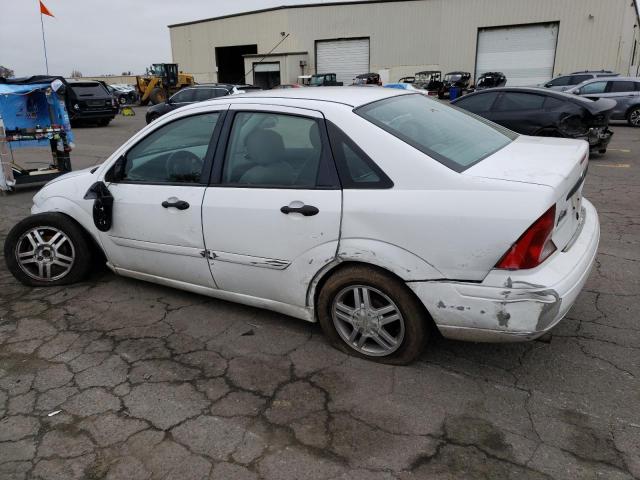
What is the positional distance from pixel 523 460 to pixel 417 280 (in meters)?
0.96

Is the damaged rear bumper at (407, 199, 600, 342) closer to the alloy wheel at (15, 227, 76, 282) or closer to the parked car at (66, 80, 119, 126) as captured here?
the alloy wheel at (15, 227, 76, 282)

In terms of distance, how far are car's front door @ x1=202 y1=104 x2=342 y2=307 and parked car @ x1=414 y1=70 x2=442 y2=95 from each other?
81.7 ft

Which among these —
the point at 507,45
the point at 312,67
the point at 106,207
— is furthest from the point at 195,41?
the point at 106,207

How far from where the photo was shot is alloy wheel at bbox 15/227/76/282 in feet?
13.7

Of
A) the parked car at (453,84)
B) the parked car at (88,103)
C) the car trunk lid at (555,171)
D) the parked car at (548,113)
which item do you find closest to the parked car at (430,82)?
the parked car at (453,84)

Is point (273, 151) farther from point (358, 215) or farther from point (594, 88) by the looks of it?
point (594, 88)

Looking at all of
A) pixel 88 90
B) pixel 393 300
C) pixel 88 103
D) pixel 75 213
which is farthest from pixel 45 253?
pixel 88 90

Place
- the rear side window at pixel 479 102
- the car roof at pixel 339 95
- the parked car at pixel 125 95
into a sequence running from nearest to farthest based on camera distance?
the car roof at pixel 339 95 < the rear side window at pixel 479 102 < the parked car at pixel 125 95

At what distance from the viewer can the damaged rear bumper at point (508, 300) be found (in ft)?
8.03

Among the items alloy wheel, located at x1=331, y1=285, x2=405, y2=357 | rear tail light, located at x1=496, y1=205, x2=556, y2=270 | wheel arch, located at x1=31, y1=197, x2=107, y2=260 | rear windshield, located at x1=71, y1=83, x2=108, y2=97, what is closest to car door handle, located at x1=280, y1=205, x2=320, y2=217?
alloy wheel, located at x1=331, y1=285, x2=405, y2=357

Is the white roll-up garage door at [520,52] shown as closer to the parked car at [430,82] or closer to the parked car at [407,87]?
the parked car at [430,82]

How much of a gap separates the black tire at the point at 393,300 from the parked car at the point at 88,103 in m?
19.2

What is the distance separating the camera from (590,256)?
2910mm

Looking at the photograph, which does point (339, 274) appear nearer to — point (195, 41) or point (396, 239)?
point (396, 239)
